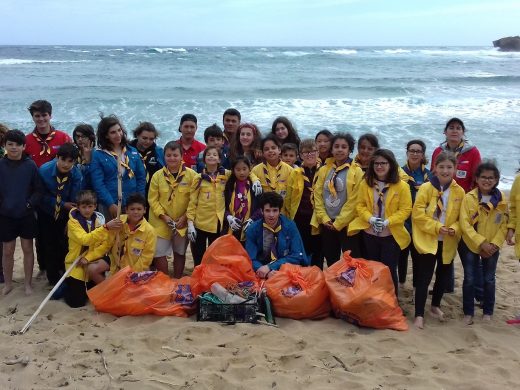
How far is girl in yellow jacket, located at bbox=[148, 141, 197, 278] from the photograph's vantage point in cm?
516

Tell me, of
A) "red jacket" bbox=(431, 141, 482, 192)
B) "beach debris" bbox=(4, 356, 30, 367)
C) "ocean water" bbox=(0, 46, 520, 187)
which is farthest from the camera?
"ocean water" bbox=(0, 46, 520, 187)

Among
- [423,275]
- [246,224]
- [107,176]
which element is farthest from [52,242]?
[423,275]

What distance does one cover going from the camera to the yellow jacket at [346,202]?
4.83 metres

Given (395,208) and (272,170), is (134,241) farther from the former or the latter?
(395,208)

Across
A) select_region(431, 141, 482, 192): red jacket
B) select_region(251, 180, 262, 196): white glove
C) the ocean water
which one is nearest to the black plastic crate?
select_region(251, 180, 262, 196): white glove

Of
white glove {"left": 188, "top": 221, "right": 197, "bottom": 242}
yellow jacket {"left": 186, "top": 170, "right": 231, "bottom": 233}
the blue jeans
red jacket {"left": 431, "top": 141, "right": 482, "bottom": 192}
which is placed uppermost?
red jacket {"left": 431, "top": 141, "right": 482, "bottom": 192}

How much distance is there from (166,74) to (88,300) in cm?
2540

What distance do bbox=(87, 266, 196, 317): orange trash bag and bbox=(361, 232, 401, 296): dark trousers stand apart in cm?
176

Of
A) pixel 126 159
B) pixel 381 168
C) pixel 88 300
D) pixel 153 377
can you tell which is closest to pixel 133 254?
pixel 88 300

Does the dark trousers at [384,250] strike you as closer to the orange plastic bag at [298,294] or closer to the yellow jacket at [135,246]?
the orange plastic bag at [298,294]

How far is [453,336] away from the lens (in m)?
4.32

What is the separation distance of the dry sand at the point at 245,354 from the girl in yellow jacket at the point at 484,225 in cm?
42

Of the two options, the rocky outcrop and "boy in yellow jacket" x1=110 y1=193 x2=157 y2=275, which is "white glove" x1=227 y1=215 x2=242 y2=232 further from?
the rocky outcrop

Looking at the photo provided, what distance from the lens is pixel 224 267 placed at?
4.68m
